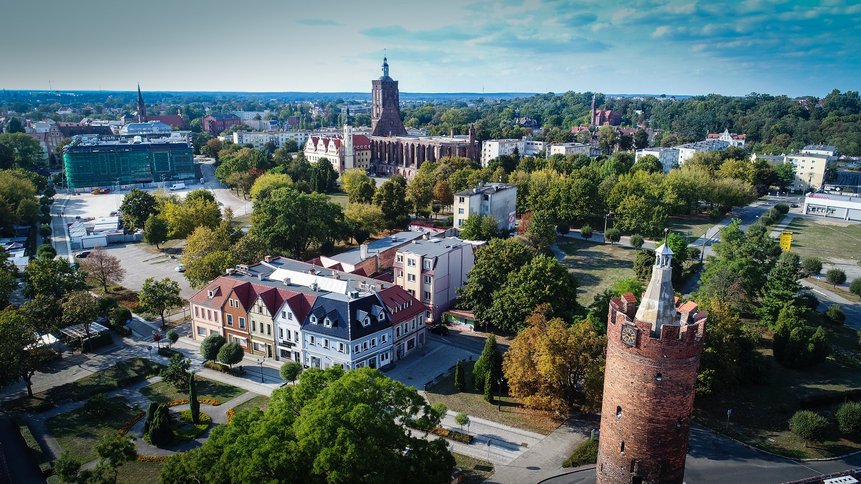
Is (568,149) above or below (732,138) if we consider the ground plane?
below

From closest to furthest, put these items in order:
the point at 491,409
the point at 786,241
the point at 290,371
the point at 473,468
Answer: the point at 473,468 < the point at 491,409 < the point at 290,371 < the point at 786,241

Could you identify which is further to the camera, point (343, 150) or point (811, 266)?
point (343, 150)

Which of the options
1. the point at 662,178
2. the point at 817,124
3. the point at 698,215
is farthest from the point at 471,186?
the point at 817,124

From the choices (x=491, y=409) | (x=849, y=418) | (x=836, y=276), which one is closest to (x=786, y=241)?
(x=836, y=276)

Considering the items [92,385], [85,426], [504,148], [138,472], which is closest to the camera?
[138,472]

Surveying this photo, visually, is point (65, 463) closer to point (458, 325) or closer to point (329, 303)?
point (329, 303)

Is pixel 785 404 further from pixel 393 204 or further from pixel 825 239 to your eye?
pixel 393 204

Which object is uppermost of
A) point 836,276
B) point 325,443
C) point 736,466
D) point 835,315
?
point 325,443
